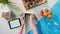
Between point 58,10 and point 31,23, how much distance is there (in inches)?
6.3

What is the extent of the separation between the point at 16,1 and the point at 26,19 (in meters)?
0.11

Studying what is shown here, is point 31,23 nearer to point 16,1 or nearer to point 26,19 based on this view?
point 26,19

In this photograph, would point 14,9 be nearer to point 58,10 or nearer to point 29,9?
point 29,9

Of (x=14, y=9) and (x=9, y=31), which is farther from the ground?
(x=14, y=9)

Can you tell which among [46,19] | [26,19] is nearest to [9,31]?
[26,19]

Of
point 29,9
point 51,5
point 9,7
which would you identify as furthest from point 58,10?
point 9,7

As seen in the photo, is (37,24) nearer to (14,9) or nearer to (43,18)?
(43,18)

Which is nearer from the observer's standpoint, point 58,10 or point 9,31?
point 58,10

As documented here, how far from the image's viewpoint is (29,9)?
34.7 inches

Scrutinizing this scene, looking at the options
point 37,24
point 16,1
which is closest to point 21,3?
point 16,1

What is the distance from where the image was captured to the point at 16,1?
0.90 m

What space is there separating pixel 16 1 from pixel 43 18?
168mm

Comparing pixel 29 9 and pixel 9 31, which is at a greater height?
pixel 29 9

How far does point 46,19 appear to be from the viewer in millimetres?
867
